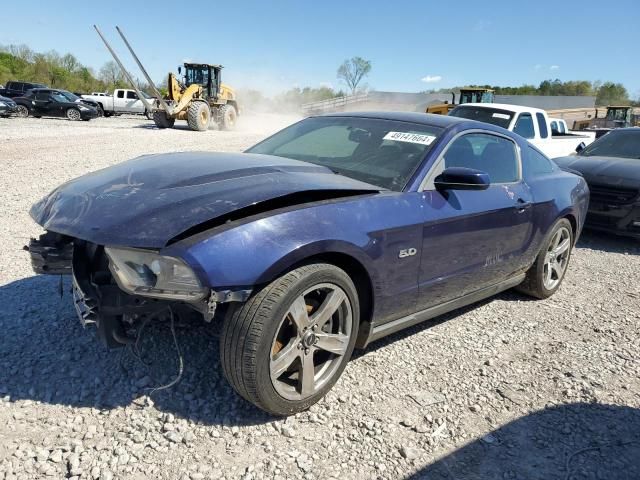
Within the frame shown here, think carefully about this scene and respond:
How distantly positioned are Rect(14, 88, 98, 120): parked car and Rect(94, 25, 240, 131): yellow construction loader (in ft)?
17.5

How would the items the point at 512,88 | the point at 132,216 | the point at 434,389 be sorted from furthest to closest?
the point at 512,88 < the point at 434,389 < the point at 132,216

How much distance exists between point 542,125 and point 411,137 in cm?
788

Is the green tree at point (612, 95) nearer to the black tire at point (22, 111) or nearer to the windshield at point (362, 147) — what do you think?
the black tire at point (22, 111)

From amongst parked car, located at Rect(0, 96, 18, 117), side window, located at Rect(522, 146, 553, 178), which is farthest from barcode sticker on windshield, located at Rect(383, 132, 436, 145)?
parked car, located at Rect(0, 96, 18, 117)

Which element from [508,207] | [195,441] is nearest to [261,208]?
[195,441]

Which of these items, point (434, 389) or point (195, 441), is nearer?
point (195, 441)

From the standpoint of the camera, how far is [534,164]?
410 centimetres

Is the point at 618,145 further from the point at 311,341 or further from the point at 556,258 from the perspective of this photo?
the point at 311,341

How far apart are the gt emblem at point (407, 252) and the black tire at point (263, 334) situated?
1.61 ft

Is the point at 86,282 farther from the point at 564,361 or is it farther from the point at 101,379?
the point at 564,361

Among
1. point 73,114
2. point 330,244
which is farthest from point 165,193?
point 73,114

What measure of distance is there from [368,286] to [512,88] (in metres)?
79.7

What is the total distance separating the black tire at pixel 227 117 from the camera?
22047 mm

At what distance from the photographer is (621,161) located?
662cm
